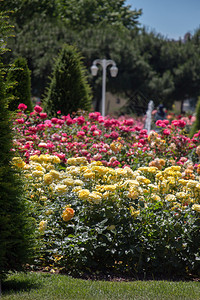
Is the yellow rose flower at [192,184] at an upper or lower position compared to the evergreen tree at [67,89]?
lower

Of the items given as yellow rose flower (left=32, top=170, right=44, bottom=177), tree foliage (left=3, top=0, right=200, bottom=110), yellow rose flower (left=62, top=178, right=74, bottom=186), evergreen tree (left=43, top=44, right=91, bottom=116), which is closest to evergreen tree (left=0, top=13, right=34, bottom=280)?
yellow rose flower (left=62, top=178, right=74, bottom=186)

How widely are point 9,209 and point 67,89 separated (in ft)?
25.9

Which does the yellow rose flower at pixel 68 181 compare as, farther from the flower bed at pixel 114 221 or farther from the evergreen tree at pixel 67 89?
the evergreen tree at pixel 67 89

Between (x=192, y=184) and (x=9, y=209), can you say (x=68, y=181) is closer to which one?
(x=9, y=209)

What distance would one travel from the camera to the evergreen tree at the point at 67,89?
11.2 metres

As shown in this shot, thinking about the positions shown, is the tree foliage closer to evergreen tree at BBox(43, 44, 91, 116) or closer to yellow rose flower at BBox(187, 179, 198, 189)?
evergreen tree at BBox(43, 44, 91, 116)

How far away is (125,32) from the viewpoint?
120 feet

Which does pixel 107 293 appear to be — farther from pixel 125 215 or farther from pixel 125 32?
pixel 125 32

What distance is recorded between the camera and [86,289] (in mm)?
3818

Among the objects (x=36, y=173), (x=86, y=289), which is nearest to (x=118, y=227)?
(x=86, y=289)

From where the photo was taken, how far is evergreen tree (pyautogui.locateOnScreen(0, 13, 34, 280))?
3586mm

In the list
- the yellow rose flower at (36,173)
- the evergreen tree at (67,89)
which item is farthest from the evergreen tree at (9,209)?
the evergreen tree at (67,89)

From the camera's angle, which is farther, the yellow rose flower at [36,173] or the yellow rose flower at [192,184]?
the yellow rose flower at [36,173]

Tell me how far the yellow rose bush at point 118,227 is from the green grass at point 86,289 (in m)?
0.29
